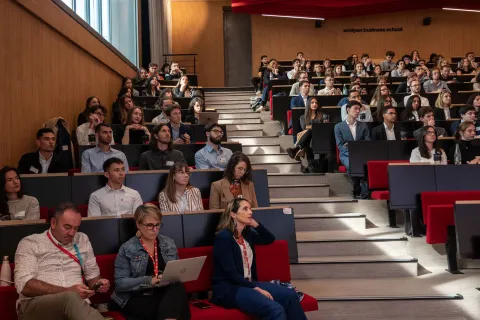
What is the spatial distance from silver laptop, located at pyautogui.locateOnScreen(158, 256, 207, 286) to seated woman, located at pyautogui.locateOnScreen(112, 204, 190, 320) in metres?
0.03

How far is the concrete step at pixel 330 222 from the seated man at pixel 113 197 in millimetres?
1626

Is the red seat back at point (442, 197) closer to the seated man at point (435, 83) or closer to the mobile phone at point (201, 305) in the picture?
the mobile phone at point (201, 305)

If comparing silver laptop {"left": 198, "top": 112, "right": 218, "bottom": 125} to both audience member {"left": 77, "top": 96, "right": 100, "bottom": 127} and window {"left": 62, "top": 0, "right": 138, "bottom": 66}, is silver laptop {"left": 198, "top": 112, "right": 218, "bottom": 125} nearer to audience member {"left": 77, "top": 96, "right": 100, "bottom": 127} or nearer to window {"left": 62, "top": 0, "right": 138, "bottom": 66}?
audience member {"left": 77, "top": 96, "right": 100, "bottom": 127}

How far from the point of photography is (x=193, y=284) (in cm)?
427

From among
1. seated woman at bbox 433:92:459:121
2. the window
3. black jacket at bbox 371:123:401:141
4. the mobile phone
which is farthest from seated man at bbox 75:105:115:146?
seated woman at bbox 433:92:459:121

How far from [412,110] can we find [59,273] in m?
5.75

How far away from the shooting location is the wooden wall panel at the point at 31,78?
5.31 m

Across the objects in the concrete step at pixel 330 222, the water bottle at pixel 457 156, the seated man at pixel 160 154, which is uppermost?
the seated man at pixel 160 154

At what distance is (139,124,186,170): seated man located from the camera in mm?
5812

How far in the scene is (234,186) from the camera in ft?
16.9

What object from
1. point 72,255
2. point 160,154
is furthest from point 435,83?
point 72,255

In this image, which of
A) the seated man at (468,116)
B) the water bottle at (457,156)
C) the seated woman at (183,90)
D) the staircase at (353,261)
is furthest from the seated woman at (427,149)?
the seated woman at (183,90)

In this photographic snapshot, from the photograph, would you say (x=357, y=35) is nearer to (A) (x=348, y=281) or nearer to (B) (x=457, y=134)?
(B) (x=457, y=134)

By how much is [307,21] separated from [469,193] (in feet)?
40.3
